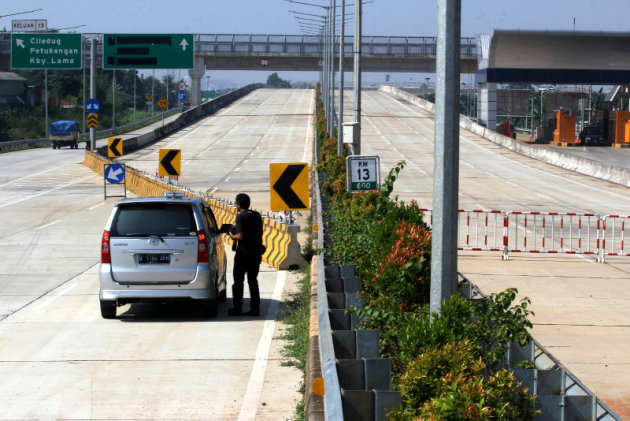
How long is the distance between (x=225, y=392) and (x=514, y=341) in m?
3.00

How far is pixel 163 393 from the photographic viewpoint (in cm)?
919

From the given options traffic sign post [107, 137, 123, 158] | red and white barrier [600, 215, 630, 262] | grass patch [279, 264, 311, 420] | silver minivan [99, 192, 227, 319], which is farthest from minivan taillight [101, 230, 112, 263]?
traffic sign post [107, 137, 123, 158]

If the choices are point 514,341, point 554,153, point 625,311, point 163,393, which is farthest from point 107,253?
point 554,153

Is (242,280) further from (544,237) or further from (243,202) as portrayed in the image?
(544,237)

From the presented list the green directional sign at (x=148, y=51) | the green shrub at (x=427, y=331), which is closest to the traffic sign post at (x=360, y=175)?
the green shrub at (x=427, y=331)

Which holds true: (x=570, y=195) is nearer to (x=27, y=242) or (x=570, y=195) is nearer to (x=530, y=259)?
(x=530, y=259)

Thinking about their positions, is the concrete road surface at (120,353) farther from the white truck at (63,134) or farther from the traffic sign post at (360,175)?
the white truck at (63,134)

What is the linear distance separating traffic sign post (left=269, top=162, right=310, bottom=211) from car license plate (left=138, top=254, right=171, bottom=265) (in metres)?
4.99

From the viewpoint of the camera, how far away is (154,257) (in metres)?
13.0

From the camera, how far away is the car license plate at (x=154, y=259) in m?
13.0

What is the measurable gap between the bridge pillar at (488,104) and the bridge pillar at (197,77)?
26.3 meters

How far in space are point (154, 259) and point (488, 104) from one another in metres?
63.0

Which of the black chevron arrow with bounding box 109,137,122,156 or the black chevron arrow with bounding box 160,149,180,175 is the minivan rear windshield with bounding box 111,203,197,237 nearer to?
the black chevron arrow with bounding box 160,149,180,175

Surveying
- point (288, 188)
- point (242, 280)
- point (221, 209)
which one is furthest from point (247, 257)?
point (221, 209)
